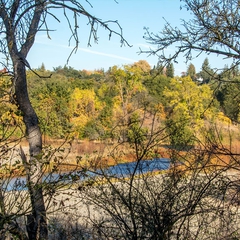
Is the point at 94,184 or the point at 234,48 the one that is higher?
the point at 234,48

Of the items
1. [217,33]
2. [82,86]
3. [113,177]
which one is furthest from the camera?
[82,86]

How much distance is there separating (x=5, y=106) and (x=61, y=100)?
74.0ft

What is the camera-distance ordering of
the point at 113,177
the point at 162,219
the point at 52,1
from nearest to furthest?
the point at 162,219, the point at 113,177, the point at 52,1

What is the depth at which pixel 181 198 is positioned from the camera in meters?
3.00

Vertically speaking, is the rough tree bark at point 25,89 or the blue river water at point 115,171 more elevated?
the rough tree bark at point 25,89

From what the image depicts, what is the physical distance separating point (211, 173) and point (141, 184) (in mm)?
723

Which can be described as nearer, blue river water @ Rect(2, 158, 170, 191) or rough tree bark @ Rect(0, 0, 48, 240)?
blue river water @ Rect(2, 158, 170, 191)

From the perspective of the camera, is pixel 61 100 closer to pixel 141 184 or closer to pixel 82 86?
pixel 82 86

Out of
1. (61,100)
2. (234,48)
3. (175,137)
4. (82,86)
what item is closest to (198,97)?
(61,100)

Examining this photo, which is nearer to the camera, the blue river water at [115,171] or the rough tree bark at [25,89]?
the blue river water at [115,171]

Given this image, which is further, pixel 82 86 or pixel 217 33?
pixel 82 86

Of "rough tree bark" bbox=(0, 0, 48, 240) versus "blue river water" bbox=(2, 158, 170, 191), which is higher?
"rough tree bark" bbox=(0, 0, 48, 240)

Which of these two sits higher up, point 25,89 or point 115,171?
point 25,89

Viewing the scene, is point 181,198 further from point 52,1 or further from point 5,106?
point 52,1
